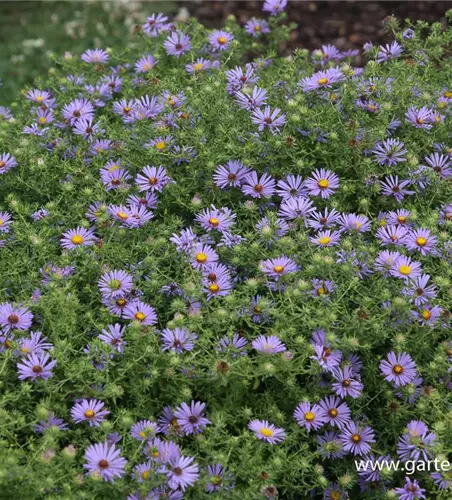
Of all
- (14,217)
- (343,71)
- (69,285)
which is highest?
(343,71)

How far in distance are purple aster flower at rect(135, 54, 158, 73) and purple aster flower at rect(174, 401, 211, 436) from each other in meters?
1.55

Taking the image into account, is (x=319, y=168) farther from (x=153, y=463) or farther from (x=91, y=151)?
(x=153, y=463)

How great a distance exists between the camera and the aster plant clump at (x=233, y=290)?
2.05 metres

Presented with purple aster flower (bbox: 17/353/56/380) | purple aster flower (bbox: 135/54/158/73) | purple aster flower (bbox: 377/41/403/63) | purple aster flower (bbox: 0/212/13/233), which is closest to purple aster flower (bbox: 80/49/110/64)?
purple aster flower (bbox: 135/54/158/73)

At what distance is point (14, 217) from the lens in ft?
8.48

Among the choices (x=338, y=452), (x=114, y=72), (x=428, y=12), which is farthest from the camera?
(x=428, y=12)

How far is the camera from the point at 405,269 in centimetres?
224

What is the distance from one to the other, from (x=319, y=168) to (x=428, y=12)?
3.45 metres

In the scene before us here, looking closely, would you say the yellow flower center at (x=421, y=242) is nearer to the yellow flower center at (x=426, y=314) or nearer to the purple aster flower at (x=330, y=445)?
the yellow flower center at (x=426, y=314)

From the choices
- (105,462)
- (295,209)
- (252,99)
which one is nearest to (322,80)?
(252,99)

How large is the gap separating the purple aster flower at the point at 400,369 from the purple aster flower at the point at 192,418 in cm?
50

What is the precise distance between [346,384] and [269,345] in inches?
9.6

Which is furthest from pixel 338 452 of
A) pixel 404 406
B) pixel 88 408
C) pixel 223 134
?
pixel 223 134

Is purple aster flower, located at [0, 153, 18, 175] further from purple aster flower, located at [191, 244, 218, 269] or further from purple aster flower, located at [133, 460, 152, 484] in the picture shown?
purple aster flower, located at [133, 460, 152, 484]
